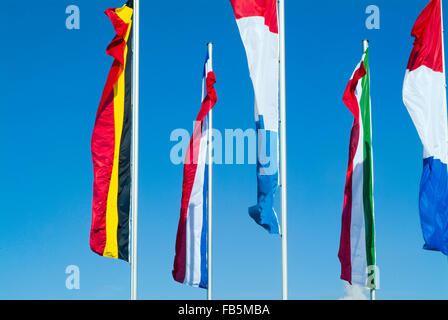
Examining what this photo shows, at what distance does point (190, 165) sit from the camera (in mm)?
23453

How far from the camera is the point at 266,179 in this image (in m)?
18.4

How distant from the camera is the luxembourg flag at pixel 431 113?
65.3 ft

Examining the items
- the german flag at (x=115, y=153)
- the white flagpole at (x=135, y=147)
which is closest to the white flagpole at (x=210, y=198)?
the white flagpole at (x=135, y=147)

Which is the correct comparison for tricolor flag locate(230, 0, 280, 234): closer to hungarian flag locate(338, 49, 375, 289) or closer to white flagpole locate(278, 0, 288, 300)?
white flagpole locate(278, 0, 288, 300)

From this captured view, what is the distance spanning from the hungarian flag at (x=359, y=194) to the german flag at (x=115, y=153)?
6.08 metres

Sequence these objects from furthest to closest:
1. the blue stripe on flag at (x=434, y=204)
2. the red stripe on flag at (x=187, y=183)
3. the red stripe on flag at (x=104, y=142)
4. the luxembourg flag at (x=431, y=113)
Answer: the red stripe on flag at (x=187, y=183) < the red stripe on flag at (x=104, y=142) < the luxembourg flag at (x=431, y=113) < the blue stripe on flag at (x=434, y=204)

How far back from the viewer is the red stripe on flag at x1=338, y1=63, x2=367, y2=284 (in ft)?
68.0

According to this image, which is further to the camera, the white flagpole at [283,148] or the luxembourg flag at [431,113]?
the luxembourg flag at [431,113]

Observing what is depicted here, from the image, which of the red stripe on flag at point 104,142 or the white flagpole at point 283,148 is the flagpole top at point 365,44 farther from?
the red stripe on flag at point 104,142

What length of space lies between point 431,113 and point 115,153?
29.0 ft

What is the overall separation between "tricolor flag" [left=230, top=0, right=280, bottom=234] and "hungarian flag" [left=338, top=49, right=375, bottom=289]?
10.3 ft

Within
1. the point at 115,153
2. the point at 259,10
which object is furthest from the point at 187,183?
the point at 259,10
